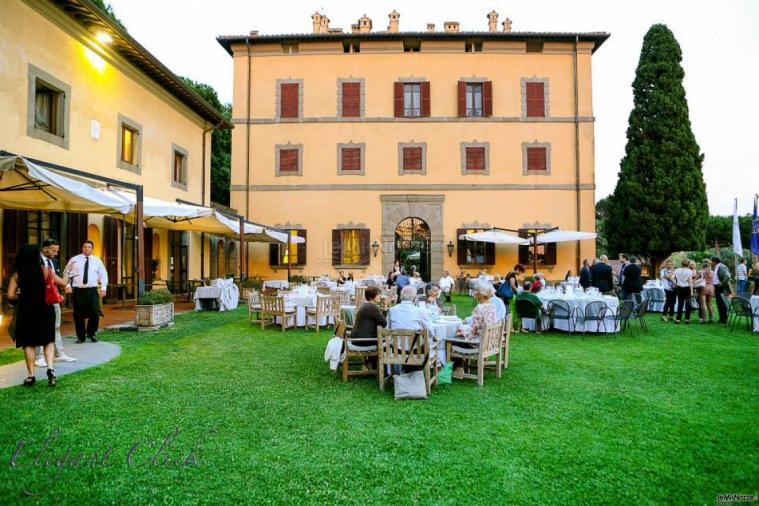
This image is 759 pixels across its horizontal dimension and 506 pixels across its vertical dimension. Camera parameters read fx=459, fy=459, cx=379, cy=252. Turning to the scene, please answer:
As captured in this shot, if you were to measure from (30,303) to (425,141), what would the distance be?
51.4 feet

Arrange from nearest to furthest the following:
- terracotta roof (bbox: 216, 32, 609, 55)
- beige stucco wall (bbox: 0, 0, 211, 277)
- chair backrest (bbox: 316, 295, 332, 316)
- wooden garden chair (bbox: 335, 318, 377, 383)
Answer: wooden garden chair (bbox: 335, 318, 377, 383) < beige stucco wall (bbox: 0, 0, 211, 277) < chair backrest (bbox: 316, 295, 332, 316) < terracotta roof (bbox: 216, 32, 609, 55)

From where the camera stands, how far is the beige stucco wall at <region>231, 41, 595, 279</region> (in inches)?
718

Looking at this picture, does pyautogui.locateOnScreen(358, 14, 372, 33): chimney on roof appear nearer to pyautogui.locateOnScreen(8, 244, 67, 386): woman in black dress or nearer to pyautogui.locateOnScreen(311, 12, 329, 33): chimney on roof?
pyautogui.locateOnScreen(311, 12, 329, 33): chimney on roof

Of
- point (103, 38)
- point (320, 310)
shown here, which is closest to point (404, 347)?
point (320, 310)

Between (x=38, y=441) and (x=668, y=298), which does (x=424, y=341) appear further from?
(x=668, y=298)

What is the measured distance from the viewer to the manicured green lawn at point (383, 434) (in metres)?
2.74

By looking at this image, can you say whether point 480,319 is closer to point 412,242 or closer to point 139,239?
point 139,239

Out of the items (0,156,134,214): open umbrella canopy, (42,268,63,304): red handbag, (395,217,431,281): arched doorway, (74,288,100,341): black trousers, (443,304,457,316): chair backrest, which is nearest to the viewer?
(42,268,63,304): red handbag

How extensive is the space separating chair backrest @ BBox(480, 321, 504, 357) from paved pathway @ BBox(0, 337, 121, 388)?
4.53 m

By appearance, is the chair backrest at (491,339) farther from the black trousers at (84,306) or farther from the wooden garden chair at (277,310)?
the black trousers at (84,306)

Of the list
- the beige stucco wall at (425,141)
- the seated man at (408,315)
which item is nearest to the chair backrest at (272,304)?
the seated man at (408,315)

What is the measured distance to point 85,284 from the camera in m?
6.93

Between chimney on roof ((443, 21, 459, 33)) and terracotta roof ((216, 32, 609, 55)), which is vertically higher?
chimney on roof ((443, 21, 459, 33))

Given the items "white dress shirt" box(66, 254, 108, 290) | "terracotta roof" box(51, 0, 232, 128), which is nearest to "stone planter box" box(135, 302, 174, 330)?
"white dress shirt" box(66, 254, 108, 290)
